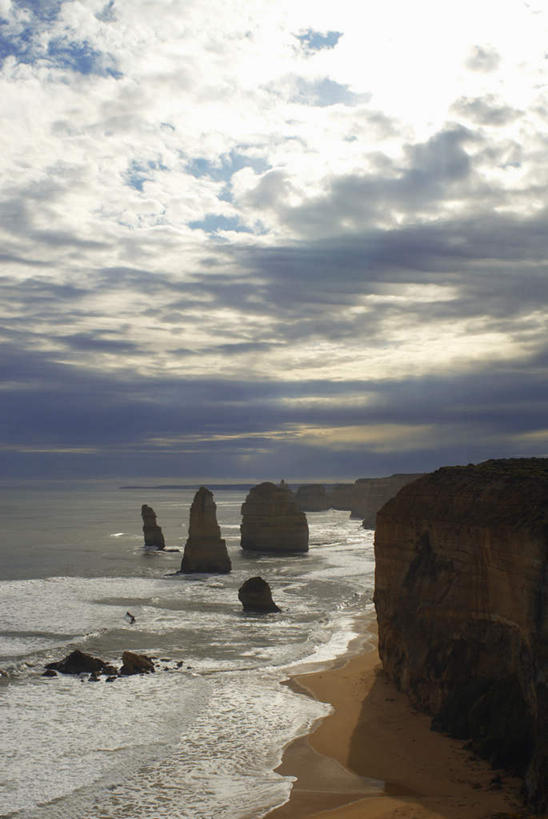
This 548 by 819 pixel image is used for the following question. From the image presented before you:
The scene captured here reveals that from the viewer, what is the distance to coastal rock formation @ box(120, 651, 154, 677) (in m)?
28.3

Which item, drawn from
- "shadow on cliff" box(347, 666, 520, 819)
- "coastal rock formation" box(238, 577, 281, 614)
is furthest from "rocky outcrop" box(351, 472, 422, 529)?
"shadow on cliff" box(347, 666, 520, 819)

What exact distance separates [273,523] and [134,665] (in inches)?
2202

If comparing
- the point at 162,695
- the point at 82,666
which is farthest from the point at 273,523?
the point at 162,695

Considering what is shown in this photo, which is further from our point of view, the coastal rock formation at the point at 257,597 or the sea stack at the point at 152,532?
the sea stack at the point at 152,532

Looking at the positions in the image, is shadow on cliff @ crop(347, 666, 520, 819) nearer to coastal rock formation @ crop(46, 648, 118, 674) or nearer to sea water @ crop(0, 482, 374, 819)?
sea water @ crop(0, 482, 374, 819)

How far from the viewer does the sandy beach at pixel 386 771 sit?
1561cm

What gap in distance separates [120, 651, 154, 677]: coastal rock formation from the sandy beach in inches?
318

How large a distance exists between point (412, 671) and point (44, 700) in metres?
13.0

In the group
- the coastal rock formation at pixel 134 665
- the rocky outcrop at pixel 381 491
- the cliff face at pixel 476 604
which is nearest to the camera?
the cliff face at pixel 476 604

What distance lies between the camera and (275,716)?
23.1 metres

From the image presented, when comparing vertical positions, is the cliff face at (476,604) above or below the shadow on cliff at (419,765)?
above

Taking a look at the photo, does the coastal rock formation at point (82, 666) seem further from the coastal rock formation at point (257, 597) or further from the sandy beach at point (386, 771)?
the coastal rock formation at point (257, 597)

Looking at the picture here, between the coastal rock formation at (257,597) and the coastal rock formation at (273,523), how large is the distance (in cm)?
3980

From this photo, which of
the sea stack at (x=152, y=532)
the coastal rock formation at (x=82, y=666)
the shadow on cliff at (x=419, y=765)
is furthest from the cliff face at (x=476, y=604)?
the sea stack at (x=152, y=532)
